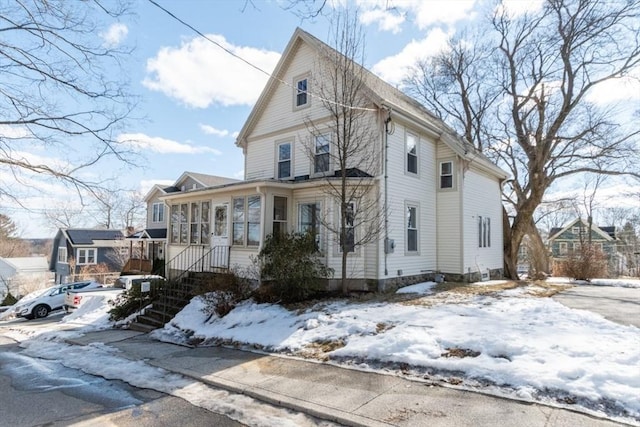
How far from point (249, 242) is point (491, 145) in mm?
16830

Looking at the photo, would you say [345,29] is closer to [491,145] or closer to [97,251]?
[491,145]

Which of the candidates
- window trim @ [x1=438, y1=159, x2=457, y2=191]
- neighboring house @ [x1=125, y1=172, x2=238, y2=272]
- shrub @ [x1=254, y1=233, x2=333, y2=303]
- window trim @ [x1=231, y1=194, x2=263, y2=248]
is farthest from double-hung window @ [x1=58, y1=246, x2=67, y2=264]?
window trim @ [x1=438, y1=159, x2=457, y2=191]

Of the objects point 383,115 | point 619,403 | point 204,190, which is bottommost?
Answer: point 619,403

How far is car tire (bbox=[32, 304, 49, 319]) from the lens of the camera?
18.8 m

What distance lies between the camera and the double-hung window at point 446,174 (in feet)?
48.3

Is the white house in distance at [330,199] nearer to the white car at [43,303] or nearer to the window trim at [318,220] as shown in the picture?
the window trim at [318,220]

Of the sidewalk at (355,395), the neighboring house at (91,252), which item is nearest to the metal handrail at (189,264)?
the sidewalk at (355,395)

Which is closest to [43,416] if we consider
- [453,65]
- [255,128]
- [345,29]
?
[345,29]

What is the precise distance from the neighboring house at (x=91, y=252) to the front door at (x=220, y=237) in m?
25.5

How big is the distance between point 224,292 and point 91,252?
107ft

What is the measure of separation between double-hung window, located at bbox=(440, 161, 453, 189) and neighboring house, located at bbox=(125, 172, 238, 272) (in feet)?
57.6

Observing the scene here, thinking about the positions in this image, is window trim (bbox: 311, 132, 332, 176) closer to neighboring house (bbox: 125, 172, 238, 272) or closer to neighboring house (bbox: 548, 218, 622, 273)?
neighboring house (bbox: 125, 172, 238, 272)

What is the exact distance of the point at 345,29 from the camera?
10695 millimetres

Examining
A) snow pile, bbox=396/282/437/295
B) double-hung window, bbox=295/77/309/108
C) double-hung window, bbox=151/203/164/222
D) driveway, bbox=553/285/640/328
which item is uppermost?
double-hung window, bbox=295/77/309/108
